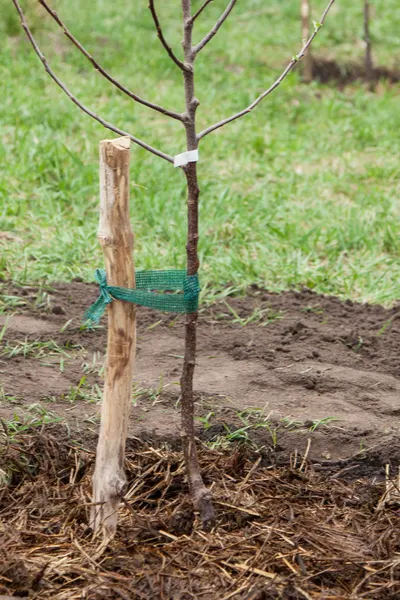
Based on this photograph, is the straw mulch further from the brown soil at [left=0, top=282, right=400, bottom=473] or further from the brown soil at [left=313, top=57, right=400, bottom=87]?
→ the brown soil at [left=313, top=57, right=400, bottom=87]

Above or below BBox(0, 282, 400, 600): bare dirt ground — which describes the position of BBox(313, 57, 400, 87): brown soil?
above

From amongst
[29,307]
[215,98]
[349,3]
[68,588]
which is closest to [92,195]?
[29,307]

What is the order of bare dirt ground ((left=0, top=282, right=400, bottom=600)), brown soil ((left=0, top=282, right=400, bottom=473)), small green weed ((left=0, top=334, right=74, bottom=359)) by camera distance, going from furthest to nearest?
small green weed ((left=0, top=334, right=74, bottom=359)), brown soil ((left=0, top=282, right=400, bottom=473)), bare dirt ground ((left=0, top=282, right=400, bottom=600))

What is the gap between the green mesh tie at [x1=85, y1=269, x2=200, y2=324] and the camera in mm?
2762

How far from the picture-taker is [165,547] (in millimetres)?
2799

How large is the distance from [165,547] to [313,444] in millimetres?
971

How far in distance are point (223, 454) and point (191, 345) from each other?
0.69 m

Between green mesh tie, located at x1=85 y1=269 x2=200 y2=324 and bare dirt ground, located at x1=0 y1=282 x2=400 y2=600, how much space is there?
67 cm

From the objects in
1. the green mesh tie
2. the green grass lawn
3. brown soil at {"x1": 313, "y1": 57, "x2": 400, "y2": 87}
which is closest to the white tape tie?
the green mesh tie

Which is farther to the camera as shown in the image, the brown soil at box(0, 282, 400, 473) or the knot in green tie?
the brown soil at box(0, 282, 400, 473)

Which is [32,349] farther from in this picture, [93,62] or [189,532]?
[93,62]

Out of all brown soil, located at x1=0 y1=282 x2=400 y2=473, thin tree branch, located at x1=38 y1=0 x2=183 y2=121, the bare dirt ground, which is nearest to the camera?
thin tree branch, located at x1=38 y1=0 x2=183 y2=121

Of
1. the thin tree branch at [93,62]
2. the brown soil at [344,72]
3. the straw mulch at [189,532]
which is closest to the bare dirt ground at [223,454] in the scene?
the straw mulch at [189,532]

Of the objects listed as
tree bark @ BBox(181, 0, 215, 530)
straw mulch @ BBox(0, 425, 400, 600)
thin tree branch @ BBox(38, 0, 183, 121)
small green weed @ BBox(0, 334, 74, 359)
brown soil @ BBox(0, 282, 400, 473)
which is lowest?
straw mulch @ BBox(0, 425, 400, 600)
